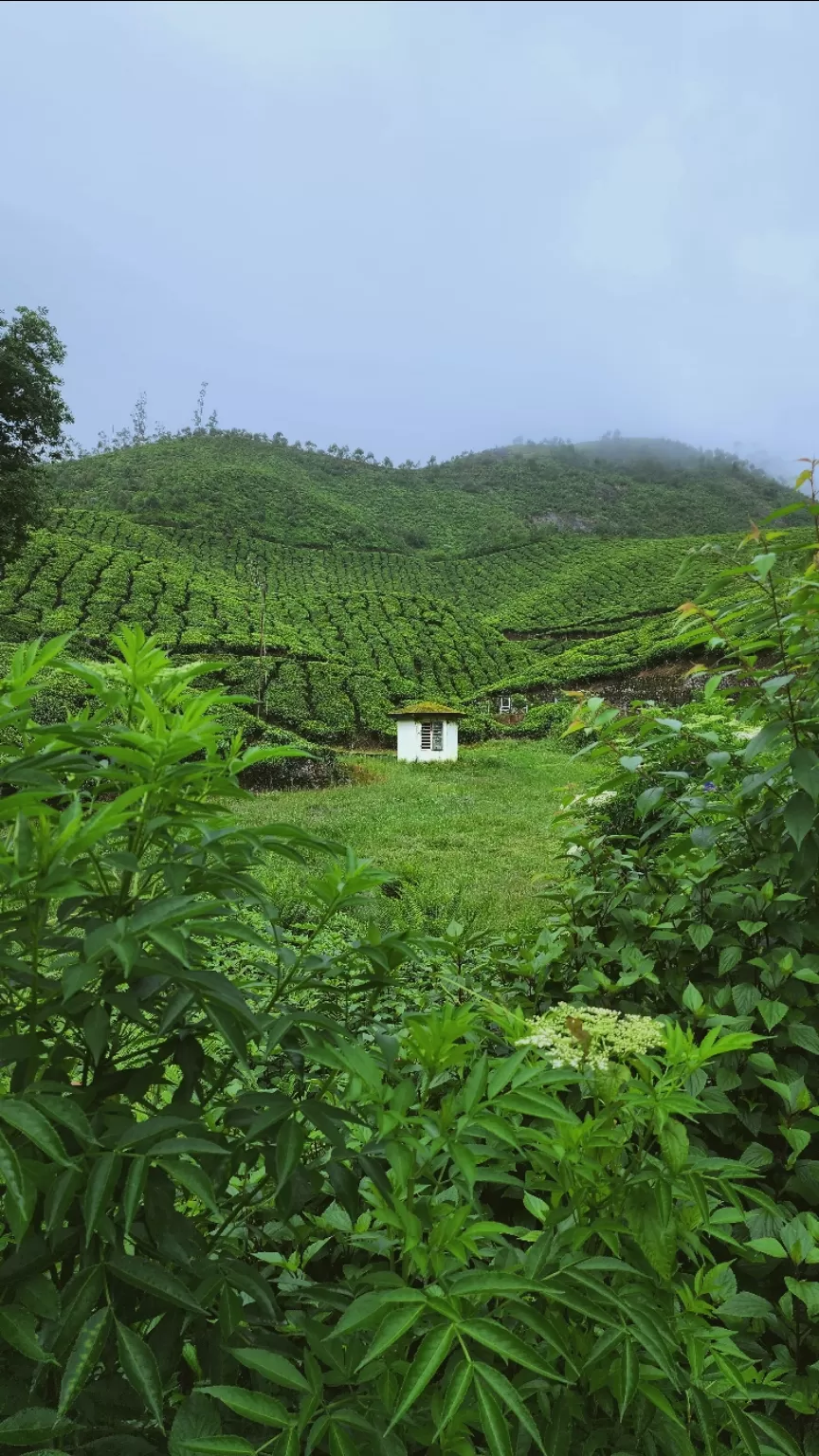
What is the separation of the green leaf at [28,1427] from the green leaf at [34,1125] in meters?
0.28

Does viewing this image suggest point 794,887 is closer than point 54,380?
Yes

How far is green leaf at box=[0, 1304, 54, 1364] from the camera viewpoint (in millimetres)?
808

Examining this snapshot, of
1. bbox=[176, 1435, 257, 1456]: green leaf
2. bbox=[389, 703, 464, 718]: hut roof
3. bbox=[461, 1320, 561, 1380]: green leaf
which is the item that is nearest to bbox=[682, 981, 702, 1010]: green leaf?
bbox=[461, 1320, 561, 1380]: green leaf

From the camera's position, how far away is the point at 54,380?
21719 millimetres

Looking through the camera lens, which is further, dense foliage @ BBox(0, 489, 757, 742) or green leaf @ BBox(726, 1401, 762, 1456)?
dense foliage @ BBox(0, 489, 757, 742)

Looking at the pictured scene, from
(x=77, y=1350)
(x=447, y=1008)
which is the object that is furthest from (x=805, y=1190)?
(x=77, y=1350)

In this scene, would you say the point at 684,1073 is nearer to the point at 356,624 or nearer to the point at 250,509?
the point at 356,624

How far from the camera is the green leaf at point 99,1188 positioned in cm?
85

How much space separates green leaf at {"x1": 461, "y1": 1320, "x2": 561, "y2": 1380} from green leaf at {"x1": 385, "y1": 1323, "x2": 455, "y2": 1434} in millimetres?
26

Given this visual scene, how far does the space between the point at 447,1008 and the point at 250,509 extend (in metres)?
68.9

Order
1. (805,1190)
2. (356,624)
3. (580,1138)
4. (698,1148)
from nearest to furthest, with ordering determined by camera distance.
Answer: (580,1138) < (698,1148) < (805,1190) < (356,624)

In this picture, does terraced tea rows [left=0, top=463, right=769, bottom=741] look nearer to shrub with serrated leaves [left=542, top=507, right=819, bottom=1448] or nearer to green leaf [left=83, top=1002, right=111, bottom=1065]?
shrub with serrated leaves [left=542, top=507, right=819, bottom=1448]

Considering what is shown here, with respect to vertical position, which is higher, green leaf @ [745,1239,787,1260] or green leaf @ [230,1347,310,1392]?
green leaf @ [230,1347,310,1392]

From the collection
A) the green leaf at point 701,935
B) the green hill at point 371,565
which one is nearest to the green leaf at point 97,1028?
the green leaf at point 701,935
